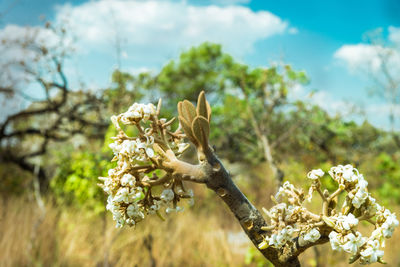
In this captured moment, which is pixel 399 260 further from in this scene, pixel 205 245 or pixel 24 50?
pixel 24 50

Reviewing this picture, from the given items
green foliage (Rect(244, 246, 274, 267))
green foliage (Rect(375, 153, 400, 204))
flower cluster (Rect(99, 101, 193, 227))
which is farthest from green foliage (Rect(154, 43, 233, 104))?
flower cluster (Rect(99, 101, 193, 227))

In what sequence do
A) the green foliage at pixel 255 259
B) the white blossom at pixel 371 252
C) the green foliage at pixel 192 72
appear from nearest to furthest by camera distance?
1. the white blossom at pixel 371 252
2. the green foliage at pixel 255 259
3. the green foliage at pixel 192 72

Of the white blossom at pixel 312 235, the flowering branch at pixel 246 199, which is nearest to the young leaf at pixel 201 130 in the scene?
the flowering branch at pixel 246 199

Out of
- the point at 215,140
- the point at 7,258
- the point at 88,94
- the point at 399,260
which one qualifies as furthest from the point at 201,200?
the point at 7,258

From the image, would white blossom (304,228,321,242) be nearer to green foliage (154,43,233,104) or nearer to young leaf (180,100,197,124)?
young leaf (180,100,197,124)

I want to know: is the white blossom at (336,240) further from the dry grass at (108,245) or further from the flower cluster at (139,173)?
the dry grass at (108,245)

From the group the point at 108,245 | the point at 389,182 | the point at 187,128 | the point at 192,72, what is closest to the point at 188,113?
the point at 187,128

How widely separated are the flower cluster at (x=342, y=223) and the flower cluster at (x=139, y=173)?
0.18 metres

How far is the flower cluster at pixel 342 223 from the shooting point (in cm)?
53

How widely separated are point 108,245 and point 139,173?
2858 millimetres

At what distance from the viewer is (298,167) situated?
16.6ft

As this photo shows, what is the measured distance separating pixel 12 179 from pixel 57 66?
3575 millimetres

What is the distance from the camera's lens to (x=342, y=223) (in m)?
0.54

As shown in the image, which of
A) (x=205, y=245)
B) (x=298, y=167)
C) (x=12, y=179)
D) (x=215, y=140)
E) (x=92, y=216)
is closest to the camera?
(x=205, y=245)
